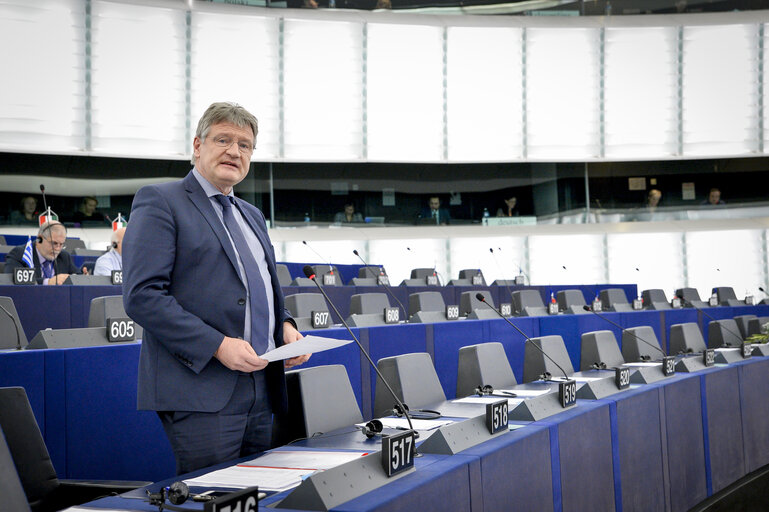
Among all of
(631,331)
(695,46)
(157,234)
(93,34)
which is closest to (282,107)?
(93,34)

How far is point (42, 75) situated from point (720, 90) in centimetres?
990

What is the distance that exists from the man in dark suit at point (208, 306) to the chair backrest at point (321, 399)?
9.0 inches

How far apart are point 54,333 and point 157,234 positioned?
1.61 metres

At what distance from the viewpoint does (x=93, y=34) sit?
9281mm

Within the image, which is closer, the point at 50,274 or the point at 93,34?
the point at 50,274

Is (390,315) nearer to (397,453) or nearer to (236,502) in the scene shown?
(397,453)

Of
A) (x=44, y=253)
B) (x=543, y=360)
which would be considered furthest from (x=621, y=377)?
(x=44, y=253)

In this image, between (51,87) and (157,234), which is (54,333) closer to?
(157,234)

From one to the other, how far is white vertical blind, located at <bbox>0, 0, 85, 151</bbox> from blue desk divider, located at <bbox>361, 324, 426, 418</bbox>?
6.66 metres

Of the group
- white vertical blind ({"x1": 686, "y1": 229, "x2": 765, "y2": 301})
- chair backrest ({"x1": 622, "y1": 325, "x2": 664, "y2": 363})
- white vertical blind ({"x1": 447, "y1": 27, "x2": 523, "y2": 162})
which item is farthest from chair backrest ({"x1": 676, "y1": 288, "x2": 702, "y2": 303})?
chair backrest ({"x1": 622, "y1": 325, "x2": 664, "y2": 363})

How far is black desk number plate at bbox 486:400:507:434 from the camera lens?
69.5 inches

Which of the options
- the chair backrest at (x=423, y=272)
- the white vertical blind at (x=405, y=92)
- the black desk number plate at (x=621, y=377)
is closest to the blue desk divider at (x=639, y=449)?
the black desk number plate at (x=621, y=377)

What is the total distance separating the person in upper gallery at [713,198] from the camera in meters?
12.1

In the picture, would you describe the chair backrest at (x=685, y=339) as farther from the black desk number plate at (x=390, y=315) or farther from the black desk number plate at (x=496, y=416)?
the black desk number plate at (x=496, y=416)
